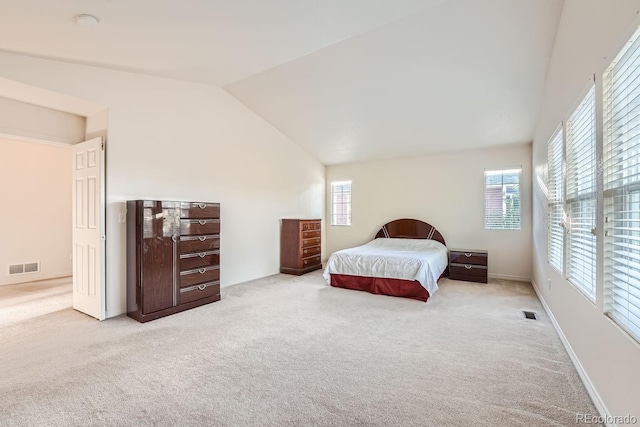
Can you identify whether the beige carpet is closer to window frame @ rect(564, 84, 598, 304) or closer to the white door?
the white door

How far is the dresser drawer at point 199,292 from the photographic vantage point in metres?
3.80

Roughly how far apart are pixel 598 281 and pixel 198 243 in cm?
392

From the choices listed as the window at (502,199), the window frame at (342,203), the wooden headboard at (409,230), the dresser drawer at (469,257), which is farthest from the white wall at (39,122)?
the window at (502,199)

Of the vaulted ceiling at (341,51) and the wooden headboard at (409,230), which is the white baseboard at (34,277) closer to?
the vaulted ceiling at (341,51)

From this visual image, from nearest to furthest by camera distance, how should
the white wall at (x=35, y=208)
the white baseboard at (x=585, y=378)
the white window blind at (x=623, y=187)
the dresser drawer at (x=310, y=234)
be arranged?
the white window blind at (x=623, y=187)
the white baseboard at (x=585, y=378)
the white wall at (x=35, y=208)
the dresser drawer at (x=310, y=234)

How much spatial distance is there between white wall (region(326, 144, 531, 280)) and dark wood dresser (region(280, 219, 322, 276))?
54.6 inches

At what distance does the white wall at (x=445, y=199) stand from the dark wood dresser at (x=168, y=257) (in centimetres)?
379

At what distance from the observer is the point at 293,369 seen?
236cm

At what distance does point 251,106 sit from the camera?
5188 mm

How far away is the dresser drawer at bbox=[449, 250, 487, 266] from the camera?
17.3ft

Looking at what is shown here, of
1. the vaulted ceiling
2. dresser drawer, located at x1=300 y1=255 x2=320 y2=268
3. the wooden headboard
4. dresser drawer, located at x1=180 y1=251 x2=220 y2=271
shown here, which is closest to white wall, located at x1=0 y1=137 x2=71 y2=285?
the vaulted ceiling

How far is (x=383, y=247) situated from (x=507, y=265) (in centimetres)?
223

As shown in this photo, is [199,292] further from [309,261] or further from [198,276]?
[309,261]

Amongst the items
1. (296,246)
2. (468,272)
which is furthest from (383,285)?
(296,246)
